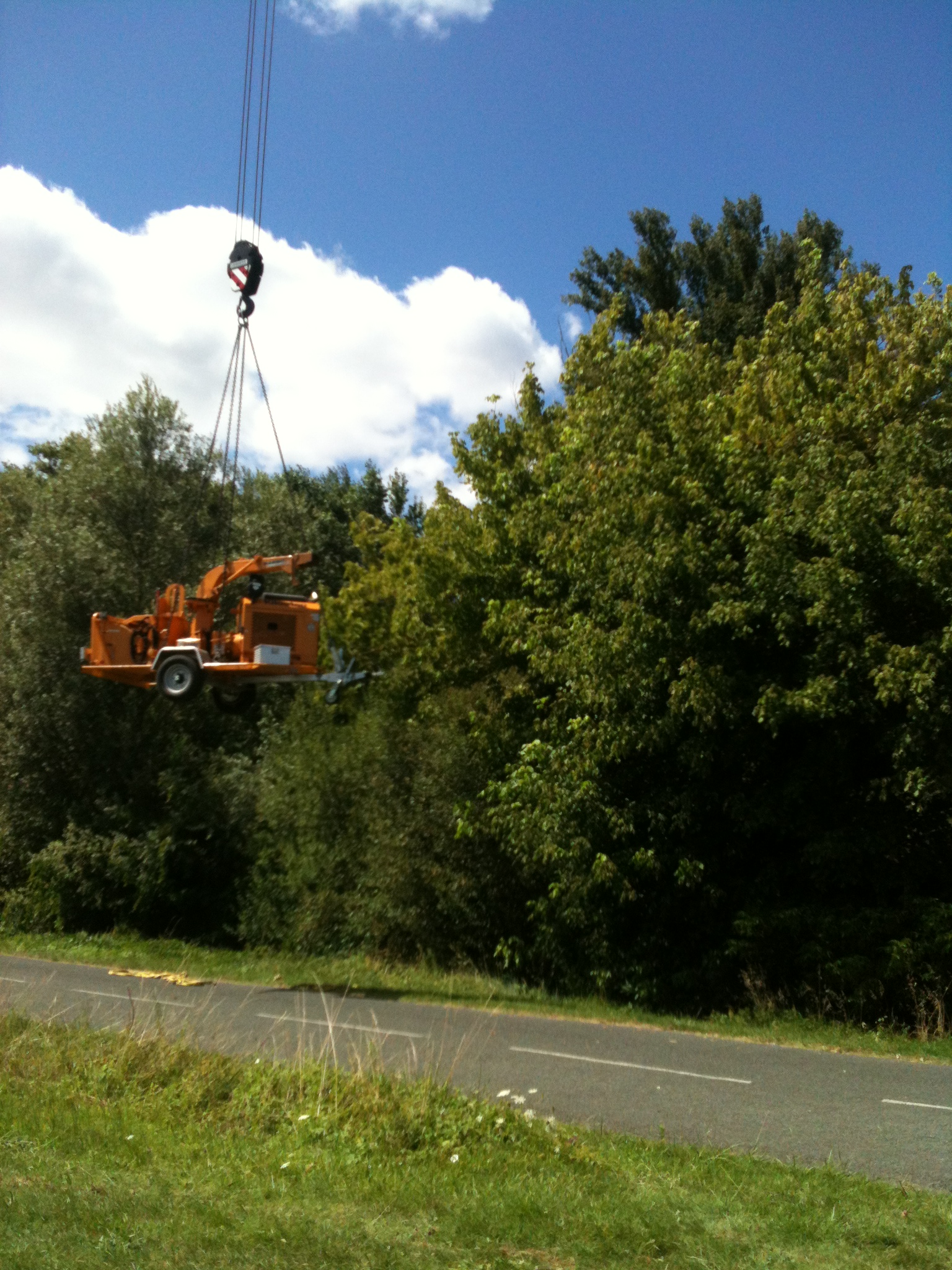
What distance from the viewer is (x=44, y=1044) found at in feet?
28.4

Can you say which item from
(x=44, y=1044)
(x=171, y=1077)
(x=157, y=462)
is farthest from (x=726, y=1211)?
(x=157, y=462)

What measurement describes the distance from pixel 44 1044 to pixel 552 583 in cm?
1140

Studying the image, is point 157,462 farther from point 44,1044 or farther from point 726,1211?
point 726,1211

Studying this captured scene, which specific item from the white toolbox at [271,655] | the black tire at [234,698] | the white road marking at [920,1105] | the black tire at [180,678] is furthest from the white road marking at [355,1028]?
the black tire at [234,698]

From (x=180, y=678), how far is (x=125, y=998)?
5.17m

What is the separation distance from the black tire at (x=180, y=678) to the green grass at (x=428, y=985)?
181 inches

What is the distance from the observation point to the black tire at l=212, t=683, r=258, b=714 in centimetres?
1991

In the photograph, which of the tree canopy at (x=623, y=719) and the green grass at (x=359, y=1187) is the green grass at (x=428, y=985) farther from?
the green grass at (x=359, y=1187)

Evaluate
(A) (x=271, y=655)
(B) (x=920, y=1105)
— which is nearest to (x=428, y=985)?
(A) (x=271, y=655)

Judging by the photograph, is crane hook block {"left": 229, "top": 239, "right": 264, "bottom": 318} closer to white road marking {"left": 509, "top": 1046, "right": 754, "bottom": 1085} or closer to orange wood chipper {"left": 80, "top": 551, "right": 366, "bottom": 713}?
orange wood chipper {"left": 80, "top": 551, "right": 366, "bottom": 713}

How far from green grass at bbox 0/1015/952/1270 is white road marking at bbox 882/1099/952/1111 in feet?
9.61

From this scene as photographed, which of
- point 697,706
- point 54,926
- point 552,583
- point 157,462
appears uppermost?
point 157,462

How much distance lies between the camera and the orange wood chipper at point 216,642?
17500 mm

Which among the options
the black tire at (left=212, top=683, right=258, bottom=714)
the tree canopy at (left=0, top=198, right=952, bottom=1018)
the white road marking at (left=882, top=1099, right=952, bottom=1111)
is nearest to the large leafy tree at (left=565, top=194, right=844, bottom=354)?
the tree canopy at (left=0, top=198, right=952, bottom=1018)
